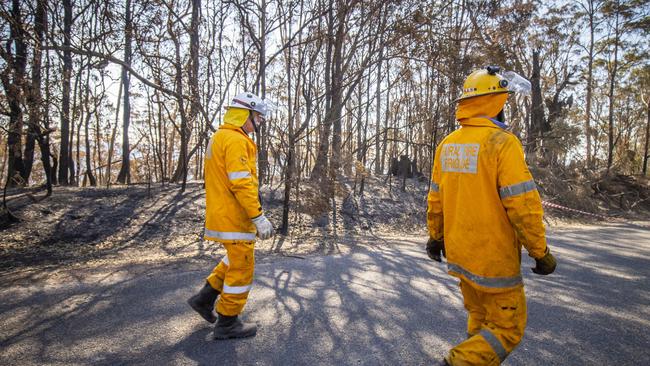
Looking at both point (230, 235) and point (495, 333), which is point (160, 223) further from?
point (495, 333)

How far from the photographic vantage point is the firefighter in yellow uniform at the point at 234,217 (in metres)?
2.96

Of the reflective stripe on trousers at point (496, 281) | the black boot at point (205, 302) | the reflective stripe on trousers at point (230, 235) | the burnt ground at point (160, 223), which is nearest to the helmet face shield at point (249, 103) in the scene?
the reflective stripe on trousers at point (230, 235)

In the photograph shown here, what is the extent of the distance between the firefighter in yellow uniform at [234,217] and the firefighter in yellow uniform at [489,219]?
1.46 m

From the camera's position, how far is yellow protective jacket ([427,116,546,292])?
2.08 metres

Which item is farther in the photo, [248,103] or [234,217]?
[248,103]

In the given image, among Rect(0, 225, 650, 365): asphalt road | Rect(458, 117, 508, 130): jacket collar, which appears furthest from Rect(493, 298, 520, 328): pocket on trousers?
Rect(458, 117, 508, 130): jacket collar

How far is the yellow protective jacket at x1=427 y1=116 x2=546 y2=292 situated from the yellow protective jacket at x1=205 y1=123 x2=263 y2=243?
1.55m

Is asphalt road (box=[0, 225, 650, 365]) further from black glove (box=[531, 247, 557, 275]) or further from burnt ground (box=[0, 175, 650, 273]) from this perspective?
burnt ground (box=[0, 175, 650, 273])

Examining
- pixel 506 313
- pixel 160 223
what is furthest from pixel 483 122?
pixel 160 223

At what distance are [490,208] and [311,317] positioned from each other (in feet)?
6.74

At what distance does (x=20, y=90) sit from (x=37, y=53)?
131cm

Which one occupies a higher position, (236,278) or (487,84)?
(487,84)

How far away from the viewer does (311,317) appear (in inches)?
137

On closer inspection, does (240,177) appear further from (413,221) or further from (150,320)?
(413,221)
